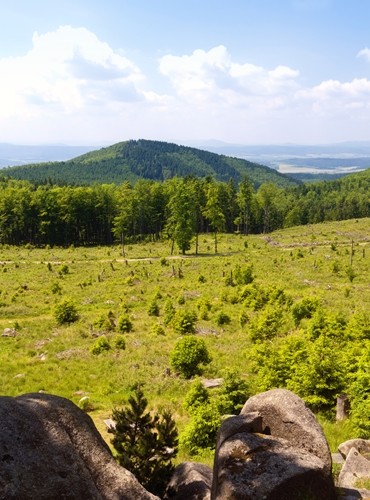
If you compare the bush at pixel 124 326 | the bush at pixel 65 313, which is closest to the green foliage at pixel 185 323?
the bush at pixel 124 326

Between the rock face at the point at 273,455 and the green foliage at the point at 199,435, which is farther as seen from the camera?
the green foliage at the point at 199,435

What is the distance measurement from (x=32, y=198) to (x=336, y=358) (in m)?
100

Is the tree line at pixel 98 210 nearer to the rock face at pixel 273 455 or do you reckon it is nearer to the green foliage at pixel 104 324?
the green foliage at pixel 104 324

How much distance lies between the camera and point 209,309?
134ft

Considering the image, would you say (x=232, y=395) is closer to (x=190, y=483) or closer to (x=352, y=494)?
(x=190, y=483)

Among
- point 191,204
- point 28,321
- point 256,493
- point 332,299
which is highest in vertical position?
point 191,204

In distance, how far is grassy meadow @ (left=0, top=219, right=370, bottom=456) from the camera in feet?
82.8

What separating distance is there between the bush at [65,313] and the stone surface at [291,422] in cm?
3102

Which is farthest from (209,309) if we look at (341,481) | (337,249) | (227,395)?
(337,249)

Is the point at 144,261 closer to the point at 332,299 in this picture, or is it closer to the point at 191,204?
the point at 191,204

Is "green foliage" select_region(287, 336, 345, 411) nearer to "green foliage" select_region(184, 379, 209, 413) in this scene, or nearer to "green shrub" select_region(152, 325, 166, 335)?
"green foliage" select_region(184, 379, 209, 413)

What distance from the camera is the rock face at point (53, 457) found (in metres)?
6.69

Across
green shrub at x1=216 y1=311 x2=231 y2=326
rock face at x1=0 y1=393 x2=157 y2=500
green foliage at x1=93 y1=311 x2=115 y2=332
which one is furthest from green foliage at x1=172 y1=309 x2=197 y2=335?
rock face at x1=0 y1=393 x2=157 y2=500

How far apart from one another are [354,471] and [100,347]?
74.3 ft
